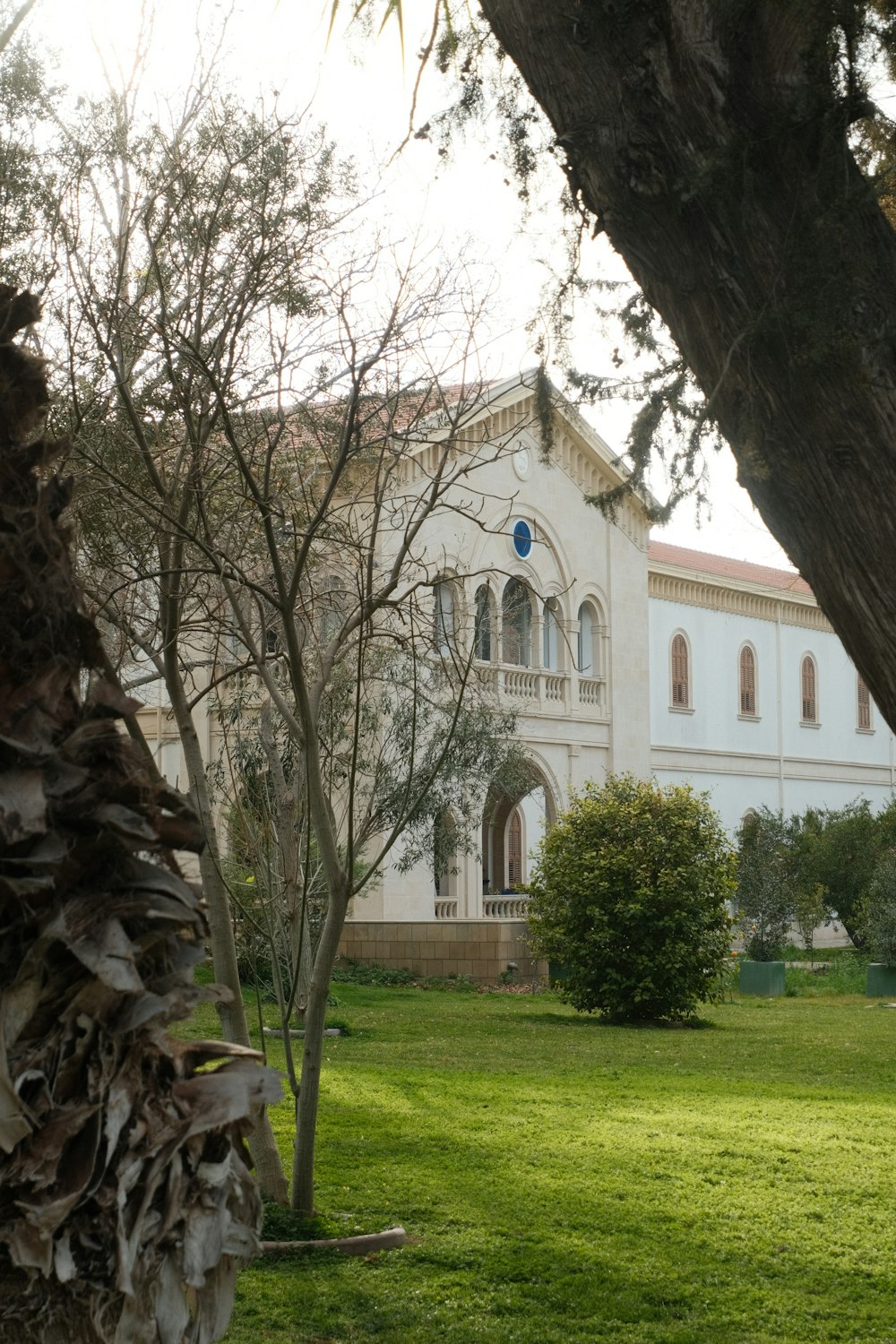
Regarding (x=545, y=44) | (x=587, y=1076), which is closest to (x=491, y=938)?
(x=587, y=1076)

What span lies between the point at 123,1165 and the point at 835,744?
120 feet

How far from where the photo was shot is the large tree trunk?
325cm

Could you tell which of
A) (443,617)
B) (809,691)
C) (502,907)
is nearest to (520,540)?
(502,907)

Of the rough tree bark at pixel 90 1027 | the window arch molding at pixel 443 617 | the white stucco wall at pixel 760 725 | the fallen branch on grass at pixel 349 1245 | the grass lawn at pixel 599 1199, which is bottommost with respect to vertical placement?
the grass lawn at pixel 599 1199

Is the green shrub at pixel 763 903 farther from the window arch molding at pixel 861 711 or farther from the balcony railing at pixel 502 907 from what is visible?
the window arch molding at pixel 861 711

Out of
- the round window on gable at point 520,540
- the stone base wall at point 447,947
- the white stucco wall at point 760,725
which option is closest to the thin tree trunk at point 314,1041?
the stone base wall at point 447,947

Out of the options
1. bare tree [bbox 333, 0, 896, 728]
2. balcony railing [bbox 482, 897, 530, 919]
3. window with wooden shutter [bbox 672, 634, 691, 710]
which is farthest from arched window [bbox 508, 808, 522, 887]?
bare tree [bbox 333, 0, 896, 728]

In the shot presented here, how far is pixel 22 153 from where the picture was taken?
8.32 metres

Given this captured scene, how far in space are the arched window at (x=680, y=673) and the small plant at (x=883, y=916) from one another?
11.2 m

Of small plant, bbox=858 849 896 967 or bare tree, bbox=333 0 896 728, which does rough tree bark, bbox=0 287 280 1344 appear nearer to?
bare tree, bbox=333 0 896 728

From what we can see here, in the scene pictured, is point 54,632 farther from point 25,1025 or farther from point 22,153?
point 22,153

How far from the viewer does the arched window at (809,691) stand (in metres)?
36.4

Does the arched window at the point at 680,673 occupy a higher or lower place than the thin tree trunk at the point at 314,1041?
higher

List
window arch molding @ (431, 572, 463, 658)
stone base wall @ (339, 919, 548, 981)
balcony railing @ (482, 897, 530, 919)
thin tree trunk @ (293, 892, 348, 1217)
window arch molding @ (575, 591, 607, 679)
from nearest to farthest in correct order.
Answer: thin tree trunk @ (293, 892, 348, 1217), window arch molding @ (431, 572, 463, 658), stone base wall @ (339, 919, 548, 981), balcony railing @ (482, 897, 530, 919), window arch molding @ (575, 591, 607, 679)
